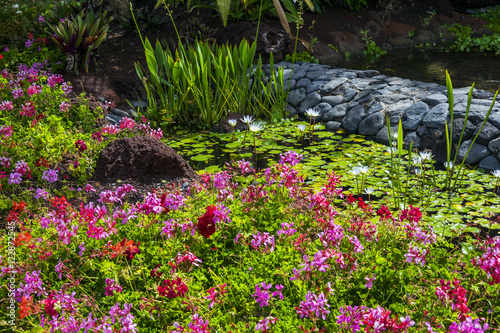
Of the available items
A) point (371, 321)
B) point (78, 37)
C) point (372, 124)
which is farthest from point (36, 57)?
point (371, 321)

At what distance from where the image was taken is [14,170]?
10.8ft

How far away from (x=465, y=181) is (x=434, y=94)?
4.74 ft

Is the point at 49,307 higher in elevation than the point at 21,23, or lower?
lower

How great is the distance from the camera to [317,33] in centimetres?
869

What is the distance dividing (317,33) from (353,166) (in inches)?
220

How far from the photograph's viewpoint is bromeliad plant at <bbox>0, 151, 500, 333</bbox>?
66.1 inches

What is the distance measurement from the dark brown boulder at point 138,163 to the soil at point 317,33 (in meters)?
1.83

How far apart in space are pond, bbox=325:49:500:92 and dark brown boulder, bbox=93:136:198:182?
183 inches

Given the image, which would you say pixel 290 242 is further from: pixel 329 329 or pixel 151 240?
pixel 151 240

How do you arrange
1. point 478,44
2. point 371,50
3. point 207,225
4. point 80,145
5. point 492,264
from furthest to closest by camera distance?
point 371,50, point 478,44, point 80,145, point 207,225, point 492,264

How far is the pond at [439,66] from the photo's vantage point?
6.47m

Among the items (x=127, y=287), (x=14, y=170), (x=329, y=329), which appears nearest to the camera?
(x=329, y=329)

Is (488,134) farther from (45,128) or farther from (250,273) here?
(45,128)

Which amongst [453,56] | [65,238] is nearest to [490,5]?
[453,56]
